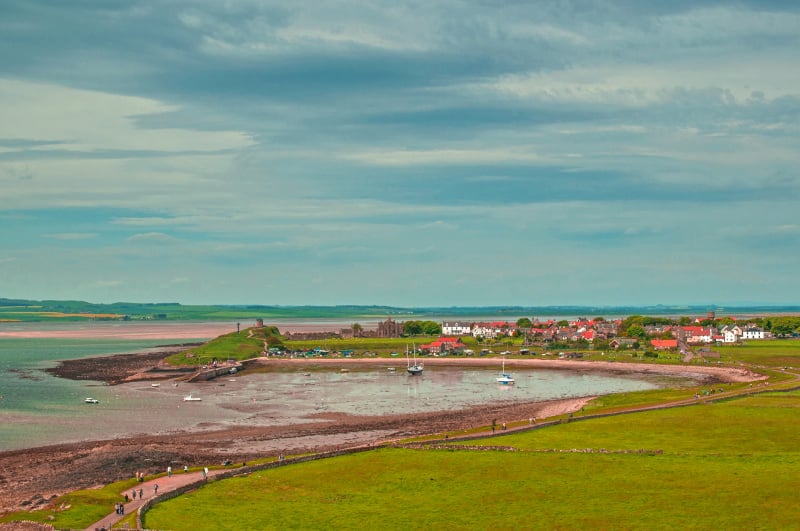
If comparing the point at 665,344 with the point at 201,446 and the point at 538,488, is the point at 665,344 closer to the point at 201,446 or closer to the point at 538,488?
the point at 201,446

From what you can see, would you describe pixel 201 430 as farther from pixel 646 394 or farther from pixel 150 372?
pixel 150 372

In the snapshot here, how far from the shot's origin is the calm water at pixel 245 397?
288ft

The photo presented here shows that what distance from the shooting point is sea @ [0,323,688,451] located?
8750 centimetres

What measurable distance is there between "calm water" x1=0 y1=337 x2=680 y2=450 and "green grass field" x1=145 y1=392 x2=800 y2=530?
32.9m

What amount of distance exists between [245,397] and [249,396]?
1183 mm

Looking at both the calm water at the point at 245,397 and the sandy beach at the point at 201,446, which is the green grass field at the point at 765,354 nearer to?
the calm water at the point at 245,397

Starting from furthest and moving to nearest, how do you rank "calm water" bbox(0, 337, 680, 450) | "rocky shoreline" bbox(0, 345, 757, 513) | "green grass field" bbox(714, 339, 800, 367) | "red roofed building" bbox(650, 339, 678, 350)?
"red roofed building" bbox(650, 339, 678, 350), "green grass field" bbox(714, 339, 800, 367), "calm water" bbox(0, 337, 680, 450), "rocky shoreline" bbox(0, 345, 757, 513)

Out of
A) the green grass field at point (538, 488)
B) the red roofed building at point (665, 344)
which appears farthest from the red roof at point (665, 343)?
the green grass field at point (538, 488)

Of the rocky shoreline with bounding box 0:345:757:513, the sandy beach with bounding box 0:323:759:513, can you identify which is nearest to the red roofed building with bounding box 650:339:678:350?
the sandy beach with bounding box 0:323:759:513

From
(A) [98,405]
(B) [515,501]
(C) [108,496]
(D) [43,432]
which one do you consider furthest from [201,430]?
(B) [515,501]

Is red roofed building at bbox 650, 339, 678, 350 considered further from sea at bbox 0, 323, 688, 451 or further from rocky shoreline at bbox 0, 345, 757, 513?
rocky shoreline at bbox 0, 345, 757, 513

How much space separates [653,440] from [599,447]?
5980mm

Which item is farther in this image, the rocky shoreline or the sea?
the sea

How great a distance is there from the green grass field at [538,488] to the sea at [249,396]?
3240 centimetres
